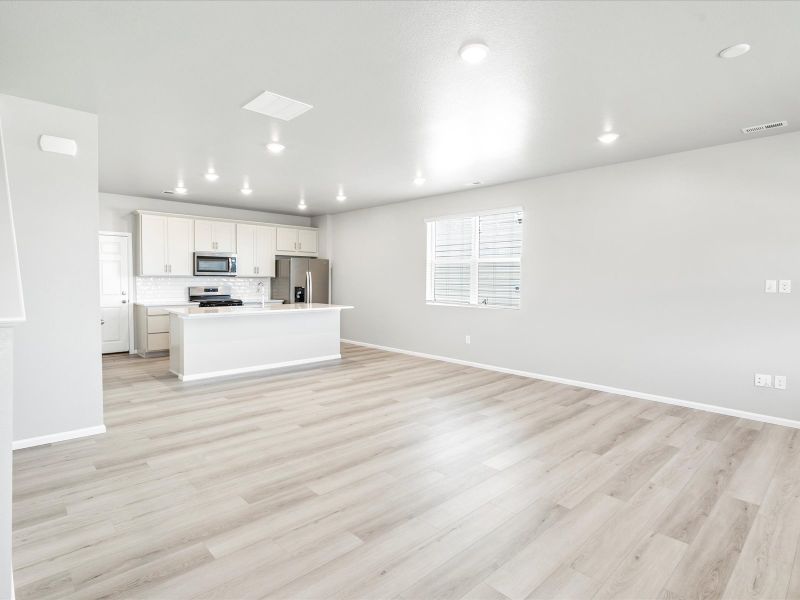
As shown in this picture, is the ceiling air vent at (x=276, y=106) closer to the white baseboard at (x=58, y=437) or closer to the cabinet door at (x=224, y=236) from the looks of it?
the white baseboard at (x=58, y=437)

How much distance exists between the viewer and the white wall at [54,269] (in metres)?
3.12

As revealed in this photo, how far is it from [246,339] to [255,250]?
108 inches

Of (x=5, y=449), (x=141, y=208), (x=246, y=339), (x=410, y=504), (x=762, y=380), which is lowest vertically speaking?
(x=410, y=504)

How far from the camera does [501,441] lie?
3344 millimetres

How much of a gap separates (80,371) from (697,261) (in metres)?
5.52

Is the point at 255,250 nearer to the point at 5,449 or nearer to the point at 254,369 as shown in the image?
the point at 254,369

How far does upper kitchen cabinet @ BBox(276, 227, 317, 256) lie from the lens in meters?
8.28

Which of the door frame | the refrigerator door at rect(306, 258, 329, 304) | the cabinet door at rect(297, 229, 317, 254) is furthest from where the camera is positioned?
the cabinet door at rect(297, 229, 317, 254)

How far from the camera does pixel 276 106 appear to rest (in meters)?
3.24

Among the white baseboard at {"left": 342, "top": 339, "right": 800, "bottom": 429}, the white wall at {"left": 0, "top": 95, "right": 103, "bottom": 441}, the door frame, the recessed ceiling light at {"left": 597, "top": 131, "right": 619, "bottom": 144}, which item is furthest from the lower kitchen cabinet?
the recessed ceiling light at {"left": 597, "top": 131, "right": 619, "bottom": 144}

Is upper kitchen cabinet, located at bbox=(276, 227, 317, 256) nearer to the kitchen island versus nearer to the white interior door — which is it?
the kitchen island

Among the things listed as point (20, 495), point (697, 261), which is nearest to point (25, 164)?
point (20, 495)

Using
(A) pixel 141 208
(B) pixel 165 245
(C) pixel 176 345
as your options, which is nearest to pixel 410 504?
(C) pixel 176 345

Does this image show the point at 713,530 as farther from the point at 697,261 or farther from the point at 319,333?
the point at 319,333
